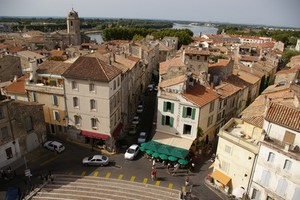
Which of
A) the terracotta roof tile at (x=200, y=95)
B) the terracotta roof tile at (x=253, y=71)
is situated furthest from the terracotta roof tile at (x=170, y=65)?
the terracotta roof tile at (x=253, y=71)

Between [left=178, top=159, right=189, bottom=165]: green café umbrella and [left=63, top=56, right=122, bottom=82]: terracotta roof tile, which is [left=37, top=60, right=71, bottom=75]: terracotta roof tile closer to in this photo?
[left=63, top=56, right=122, bottom=82]: terracotta roof tile

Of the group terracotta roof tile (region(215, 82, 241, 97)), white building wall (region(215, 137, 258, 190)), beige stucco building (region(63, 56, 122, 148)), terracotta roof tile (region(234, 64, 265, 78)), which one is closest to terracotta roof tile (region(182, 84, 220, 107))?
terracotta roof tile (region(215, 82, 241, 97))

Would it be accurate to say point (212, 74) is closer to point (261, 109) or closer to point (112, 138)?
point (261, 109)

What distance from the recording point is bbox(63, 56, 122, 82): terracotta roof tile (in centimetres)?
3853

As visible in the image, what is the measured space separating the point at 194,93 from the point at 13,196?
29.9m

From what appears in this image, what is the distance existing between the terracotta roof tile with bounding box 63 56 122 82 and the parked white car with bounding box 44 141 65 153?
1174 centimetres

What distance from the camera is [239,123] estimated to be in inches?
1451

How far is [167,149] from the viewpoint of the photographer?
38844mm

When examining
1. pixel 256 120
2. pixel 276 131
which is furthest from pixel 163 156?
pixel 276 131

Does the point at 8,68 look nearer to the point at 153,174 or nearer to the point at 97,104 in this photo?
the point at 97,104

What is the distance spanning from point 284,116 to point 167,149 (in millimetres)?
17868

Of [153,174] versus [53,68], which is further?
[53,68]

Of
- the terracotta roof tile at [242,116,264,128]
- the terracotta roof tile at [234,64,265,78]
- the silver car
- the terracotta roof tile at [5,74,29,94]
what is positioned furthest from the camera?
the terracotta roof tile at [234,64,265,78]

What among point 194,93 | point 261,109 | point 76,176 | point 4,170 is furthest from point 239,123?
point 4,170
